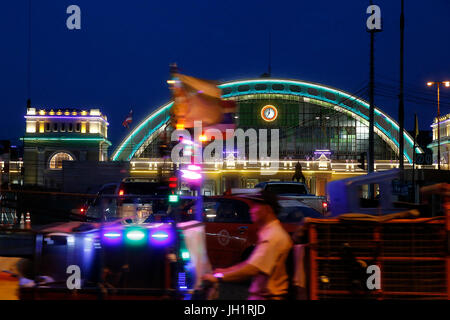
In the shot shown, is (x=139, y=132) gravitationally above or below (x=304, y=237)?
above

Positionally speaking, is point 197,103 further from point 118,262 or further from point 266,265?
point 266,265

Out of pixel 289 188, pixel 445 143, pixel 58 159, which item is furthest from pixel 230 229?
pixel 445 143

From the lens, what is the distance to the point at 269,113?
55281 millimetres

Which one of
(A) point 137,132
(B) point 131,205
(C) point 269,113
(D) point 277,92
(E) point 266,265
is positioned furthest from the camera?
(D) point 277,92

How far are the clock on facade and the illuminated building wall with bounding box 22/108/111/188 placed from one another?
1660cm

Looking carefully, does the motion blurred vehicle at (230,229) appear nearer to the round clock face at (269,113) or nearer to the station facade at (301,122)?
the station facade at (301,122)

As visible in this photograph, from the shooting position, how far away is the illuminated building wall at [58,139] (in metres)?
54.2

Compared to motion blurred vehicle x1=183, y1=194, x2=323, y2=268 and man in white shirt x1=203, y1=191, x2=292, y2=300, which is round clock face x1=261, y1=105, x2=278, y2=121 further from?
man in white shirt x1=203, y1=191, x2=292, y2=300

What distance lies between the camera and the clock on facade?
55.2m

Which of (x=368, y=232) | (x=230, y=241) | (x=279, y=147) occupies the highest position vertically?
(x=279, y=147)

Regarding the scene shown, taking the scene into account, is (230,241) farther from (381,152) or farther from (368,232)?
(381,152)
